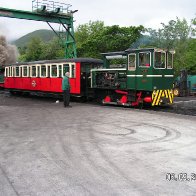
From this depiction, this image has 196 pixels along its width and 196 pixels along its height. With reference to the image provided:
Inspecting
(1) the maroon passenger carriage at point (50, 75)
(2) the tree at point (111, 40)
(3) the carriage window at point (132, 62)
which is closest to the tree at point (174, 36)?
(2) the tree at point (111, 40)

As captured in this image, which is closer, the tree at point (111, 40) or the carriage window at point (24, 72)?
the carriage window at point (24, 72)

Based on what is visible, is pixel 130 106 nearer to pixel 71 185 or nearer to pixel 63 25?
pixel 71 185

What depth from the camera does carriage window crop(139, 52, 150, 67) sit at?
16.1 meters

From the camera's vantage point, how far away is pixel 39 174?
19.2ft

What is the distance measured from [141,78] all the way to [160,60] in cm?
128

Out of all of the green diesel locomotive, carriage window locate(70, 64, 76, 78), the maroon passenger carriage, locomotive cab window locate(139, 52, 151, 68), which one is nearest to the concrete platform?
the green diesel locomotive

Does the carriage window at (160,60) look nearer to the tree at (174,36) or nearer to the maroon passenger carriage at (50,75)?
the maroon passenger carriage at (50,75)

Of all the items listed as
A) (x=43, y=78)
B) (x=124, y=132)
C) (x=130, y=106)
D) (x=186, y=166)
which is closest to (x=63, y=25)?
(x=43, y=78)

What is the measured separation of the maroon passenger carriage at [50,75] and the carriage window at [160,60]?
17.1 ft

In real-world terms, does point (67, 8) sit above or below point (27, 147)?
above

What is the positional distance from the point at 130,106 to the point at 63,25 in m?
17.1

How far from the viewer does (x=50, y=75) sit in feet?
73.4

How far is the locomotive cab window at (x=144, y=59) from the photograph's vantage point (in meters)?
16.1

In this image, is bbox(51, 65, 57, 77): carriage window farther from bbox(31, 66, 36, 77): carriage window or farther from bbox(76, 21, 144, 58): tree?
bbox(76, 21, 144, 58): tree
